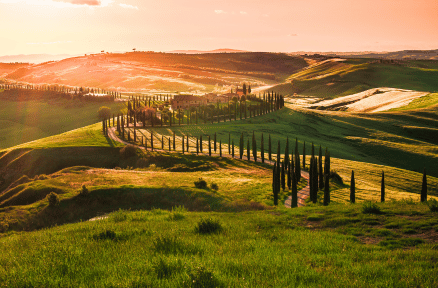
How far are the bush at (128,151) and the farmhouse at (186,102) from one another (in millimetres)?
62985

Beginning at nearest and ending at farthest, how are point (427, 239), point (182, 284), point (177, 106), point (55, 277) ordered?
point (182, 284) < point (55, 277) < point (427, 239) < point (177, 106)

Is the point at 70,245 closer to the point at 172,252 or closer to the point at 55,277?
the point at 55,277

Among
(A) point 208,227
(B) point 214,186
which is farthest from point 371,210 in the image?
(B) point 214,186

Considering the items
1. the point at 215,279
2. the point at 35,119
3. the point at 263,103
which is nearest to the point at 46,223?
the point at 215,279

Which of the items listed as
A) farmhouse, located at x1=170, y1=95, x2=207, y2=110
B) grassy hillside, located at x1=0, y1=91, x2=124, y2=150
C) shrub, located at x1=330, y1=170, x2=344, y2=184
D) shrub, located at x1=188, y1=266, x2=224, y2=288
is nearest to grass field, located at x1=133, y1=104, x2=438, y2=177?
shrub, located at x1=330, y1=170, x2=344, y2=184

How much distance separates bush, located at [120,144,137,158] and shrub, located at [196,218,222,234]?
272 feet

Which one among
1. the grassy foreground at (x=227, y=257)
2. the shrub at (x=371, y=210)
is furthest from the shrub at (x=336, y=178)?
the grassy foreground at (x=227, y=257)

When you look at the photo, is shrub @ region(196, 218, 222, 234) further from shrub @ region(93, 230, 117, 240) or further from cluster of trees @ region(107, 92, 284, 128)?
cluster of trees @ region(107, 92, 284, 128)

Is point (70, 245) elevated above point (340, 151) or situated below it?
above

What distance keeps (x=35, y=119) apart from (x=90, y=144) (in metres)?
100

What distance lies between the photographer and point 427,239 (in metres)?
17.1

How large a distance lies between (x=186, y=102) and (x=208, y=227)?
15807cm

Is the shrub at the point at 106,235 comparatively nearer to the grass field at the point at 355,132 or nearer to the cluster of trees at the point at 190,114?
the grass field at the point at 355,132

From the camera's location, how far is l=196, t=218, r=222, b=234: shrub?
1733 cm
